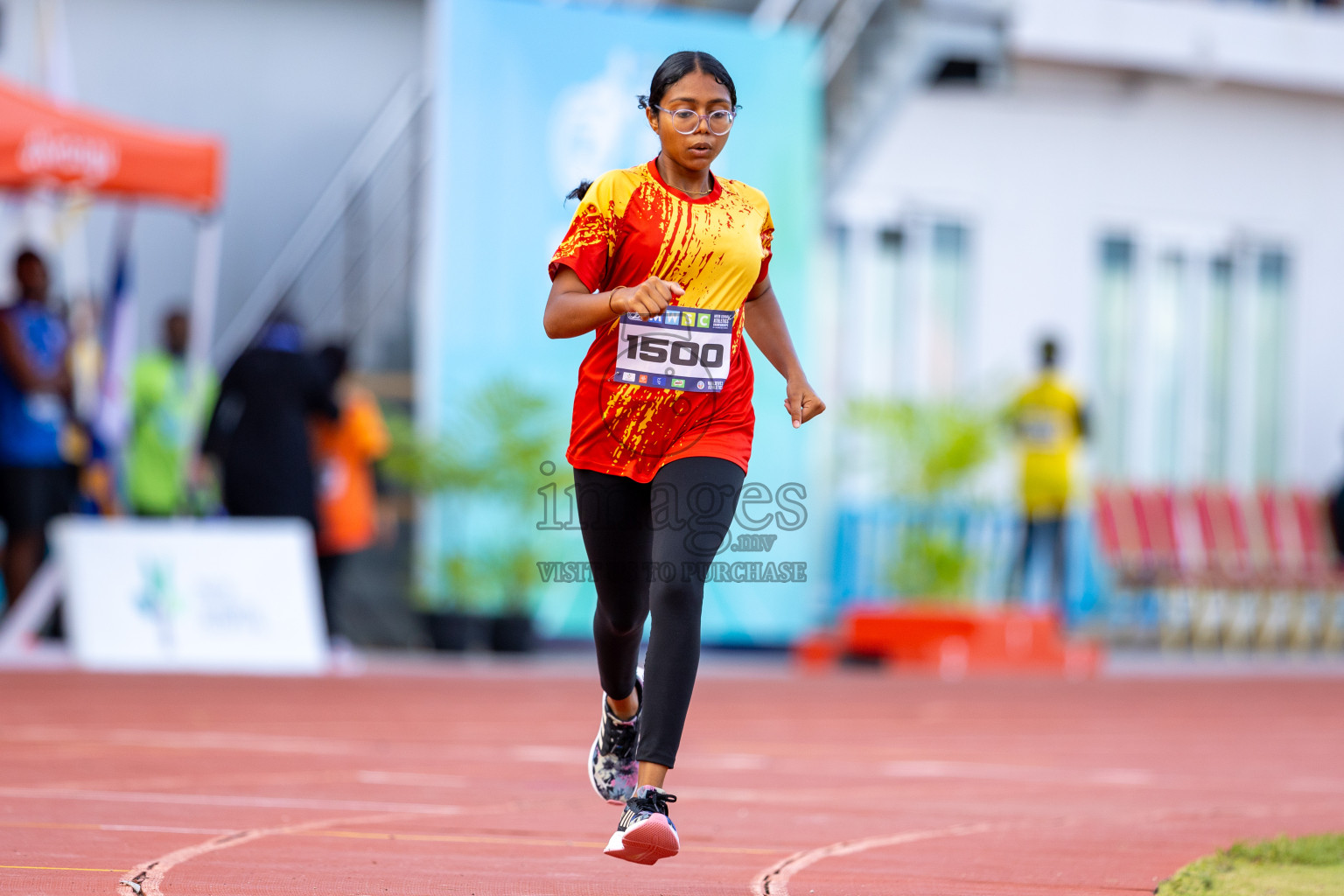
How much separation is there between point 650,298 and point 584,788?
2965 millimetres

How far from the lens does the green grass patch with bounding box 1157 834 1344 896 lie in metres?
4.55

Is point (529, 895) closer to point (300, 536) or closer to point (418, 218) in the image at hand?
point (300, 536)

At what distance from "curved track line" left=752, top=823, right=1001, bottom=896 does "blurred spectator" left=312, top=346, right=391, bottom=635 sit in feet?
25.7

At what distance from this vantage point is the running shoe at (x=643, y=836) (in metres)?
4.23

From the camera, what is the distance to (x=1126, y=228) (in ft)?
62.8

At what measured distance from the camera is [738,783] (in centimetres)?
716

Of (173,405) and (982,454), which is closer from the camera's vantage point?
(173,405)

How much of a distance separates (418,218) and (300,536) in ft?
13.0

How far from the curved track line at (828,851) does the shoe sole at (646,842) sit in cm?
32

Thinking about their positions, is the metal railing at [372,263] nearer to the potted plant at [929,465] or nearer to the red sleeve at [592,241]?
the potted plant at [929,465]

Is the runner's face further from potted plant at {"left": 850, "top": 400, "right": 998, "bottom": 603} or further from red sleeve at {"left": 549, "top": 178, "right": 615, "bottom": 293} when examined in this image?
potted plant at {"left": 850, "top": 400, "right": 998, "bottom": 603}

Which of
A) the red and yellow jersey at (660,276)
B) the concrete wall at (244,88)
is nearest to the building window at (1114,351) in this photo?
the concrete wall at (244,88)

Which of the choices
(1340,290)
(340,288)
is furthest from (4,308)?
(1340,290)

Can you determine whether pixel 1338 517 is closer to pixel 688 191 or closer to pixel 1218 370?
pixel 1218 370
